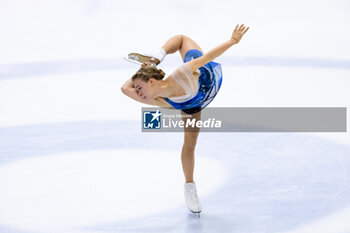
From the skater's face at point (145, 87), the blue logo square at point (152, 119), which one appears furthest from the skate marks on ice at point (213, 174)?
the skater's face at point (145, 87)

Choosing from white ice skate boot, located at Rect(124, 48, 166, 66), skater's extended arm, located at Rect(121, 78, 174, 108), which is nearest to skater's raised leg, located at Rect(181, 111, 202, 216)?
skater's extended arm, located at Rect(121, 78, 174, 108)

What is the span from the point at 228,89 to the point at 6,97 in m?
3.17

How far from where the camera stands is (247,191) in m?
5.30

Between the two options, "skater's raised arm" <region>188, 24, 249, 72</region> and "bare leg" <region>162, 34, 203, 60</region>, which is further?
"bare leg" <region>162, 34, 203, 60</region>

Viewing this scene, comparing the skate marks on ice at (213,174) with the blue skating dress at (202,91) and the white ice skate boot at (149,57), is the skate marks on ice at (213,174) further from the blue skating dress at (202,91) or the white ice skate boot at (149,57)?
the white ice skate boot at (149,57)

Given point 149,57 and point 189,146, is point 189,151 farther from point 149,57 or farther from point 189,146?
point 149,57

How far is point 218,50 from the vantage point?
166 inches

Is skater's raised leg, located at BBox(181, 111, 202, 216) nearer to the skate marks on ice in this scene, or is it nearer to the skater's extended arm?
the skate marks on ice

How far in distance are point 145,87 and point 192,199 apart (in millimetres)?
1084

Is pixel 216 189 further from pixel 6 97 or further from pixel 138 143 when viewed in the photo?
pixel 6 97

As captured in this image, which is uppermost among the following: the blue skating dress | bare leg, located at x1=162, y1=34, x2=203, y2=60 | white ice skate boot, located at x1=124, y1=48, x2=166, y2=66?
bare leg, located at x1=162, y1=34, x2=203, y2=60

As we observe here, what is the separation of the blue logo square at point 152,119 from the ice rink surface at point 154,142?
154 mm

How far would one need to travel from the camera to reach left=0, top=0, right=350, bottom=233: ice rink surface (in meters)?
4.88

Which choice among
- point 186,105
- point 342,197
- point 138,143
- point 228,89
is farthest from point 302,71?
point 186,105
